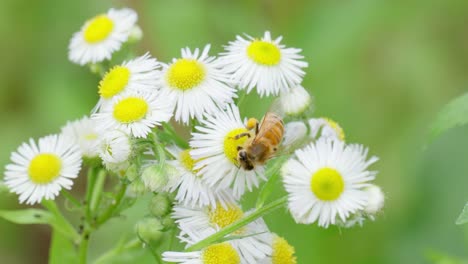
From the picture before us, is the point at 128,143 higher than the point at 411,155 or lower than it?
lower

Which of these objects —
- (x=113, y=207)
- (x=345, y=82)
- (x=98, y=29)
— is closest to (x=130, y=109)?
(x=113, y=207)

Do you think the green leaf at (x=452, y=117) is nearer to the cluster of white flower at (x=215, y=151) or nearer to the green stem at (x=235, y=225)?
the cluster of white flower at (x=215, y=151)

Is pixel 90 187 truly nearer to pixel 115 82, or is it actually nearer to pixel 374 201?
pixel 115 82

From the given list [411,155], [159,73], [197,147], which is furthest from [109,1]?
[197,147]

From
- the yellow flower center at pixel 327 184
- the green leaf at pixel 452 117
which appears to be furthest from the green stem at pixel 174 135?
the green leaf at pixel 452 117

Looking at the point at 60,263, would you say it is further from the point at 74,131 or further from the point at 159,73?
the point at 159,73
